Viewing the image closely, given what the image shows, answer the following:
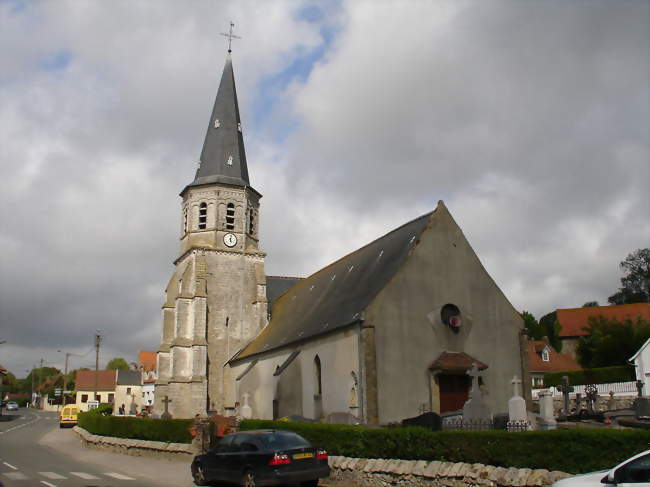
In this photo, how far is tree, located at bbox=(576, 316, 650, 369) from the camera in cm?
4575

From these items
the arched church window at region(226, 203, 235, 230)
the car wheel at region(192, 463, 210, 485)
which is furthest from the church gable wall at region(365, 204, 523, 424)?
the arched church window at region(226, 203, 235, 230)

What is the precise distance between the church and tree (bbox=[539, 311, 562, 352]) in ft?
114

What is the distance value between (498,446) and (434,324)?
11412 millimetres

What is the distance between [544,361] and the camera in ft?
176

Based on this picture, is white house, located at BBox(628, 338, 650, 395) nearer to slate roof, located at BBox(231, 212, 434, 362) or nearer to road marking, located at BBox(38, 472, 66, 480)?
slate roof, located at BBox(231, 212, 434, 362)

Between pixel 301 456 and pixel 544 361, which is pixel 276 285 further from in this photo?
pixel 301 456

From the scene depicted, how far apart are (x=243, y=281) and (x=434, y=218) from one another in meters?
17.4

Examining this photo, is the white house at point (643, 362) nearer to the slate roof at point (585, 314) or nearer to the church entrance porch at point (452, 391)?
the church entrance porch at point (452, 391)

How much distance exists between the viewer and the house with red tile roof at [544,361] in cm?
5216

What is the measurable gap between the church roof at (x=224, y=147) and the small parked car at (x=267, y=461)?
27.4 meters

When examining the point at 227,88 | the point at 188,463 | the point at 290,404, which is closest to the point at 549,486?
the point at 188,463

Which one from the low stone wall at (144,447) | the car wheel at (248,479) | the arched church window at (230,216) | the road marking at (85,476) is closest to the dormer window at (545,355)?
the arched church window at (230,216)

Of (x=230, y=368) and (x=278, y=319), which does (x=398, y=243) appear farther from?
(x=230, y=368)

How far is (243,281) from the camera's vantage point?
39156 mm
